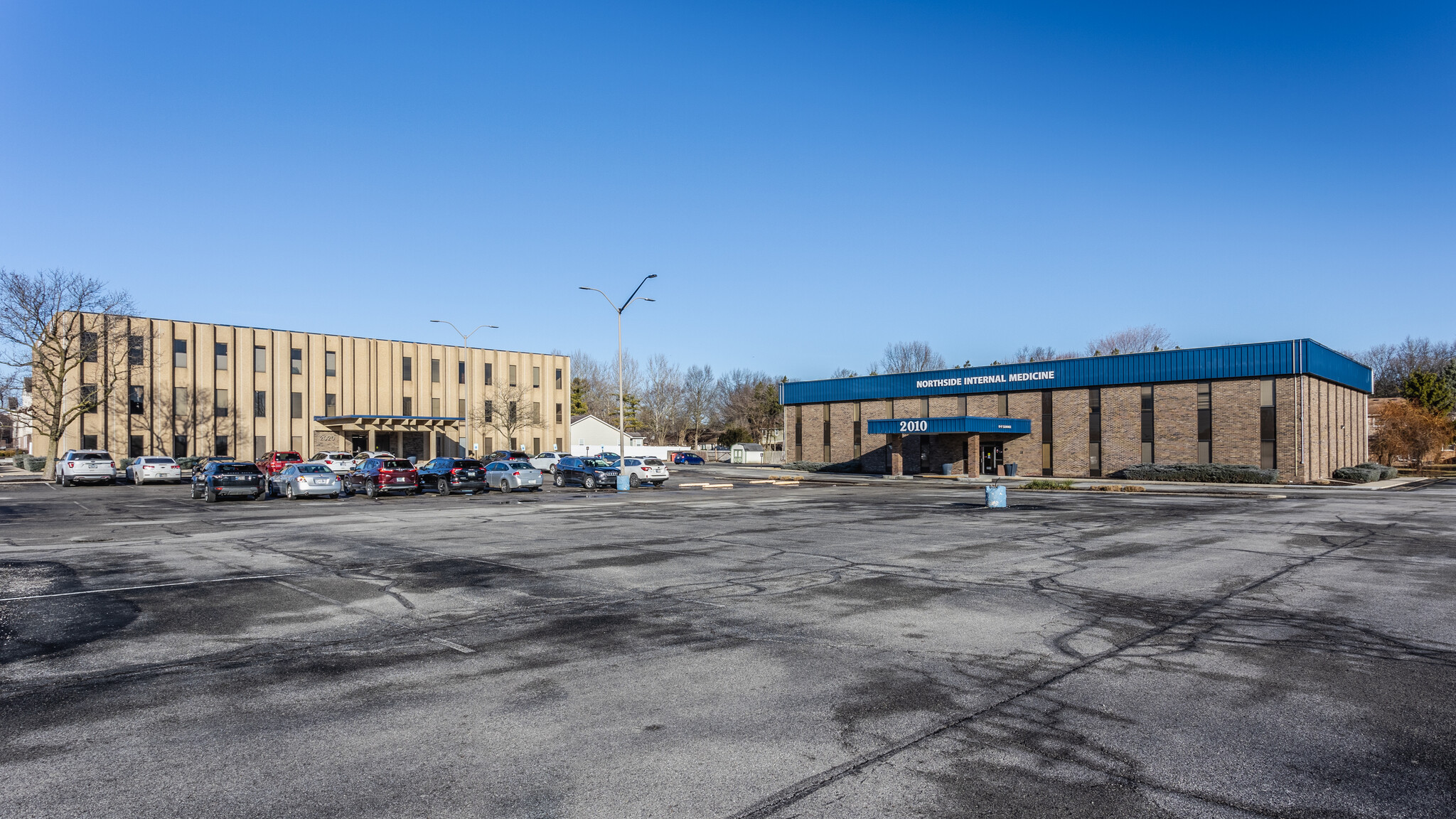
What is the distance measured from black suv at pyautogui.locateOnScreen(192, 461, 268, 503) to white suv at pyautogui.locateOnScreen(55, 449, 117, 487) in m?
12.5

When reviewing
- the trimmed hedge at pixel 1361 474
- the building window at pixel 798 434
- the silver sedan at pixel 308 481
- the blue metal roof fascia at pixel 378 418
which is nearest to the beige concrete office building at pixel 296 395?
the blue metal roof fascia at pixel 378 418

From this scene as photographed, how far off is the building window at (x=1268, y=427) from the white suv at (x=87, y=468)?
59.5 metres

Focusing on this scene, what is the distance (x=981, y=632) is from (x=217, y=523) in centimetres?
1956

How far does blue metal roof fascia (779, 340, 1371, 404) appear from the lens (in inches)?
1821

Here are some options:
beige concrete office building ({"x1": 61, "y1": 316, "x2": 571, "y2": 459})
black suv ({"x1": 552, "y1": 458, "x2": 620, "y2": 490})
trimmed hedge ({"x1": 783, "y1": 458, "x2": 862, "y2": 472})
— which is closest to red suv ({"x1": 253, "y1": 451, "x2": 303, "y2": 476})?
beige concrete office building ({"x1": 61, "y1": 316, "x2": 571, "y2": 459})

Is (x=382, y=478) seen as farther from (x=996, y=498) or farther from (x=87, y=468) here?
(x=996, y=498)

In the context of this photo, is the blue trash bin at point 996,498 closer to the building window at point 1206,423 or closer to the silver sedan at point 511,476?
the silver sedan at point 511,476

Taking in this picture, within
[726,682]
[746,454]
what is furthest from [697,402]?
[726,682]

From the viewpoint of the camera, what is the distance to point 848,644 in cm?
820

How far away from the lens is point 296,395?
64.4 m

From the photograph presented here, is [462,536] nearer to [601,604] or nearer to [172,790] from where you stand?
[601,604]

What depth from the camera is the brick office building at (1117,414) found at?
46188mm

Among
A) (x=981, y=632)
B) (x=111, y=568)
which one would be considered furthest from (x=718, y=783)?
(x=111, y=568)

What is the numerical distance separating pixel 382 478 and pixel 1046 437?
40.1 meters
